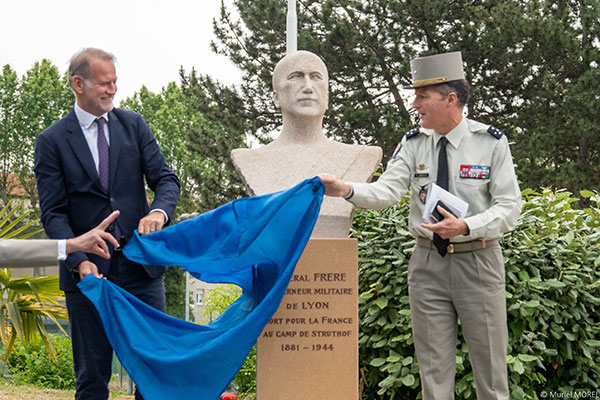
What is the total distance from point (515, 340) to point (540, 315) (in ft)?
0.82

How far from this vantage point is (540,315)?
16.7ft

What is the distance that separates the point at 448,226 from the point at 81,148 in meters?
1.82

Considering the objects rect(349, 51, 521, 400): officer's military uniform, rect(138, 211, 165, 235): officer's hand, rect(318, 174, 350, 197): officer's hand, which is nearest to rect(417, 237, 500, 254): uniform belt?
rect(349, 51, 521, 400): officer's military uniform

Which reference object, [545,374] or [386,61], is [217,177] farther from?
[545,374]

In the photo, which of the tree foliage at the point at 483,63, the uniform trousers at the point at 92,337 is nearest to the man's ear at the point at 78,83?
the uniform trousers at the point at 92,337

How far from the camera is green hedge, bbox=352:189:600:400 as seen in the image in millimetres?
5059

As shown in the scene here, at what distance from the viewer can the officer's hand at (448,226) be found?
3.46m

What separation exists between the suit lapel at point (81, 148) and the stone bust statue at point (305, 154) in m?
0.97

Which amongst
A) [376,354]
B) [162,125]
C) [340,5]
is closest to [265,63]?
[340,5]

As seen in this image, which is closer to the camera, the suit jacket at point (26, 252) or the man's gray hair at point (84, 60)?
the suit jacket at point (26, 252)

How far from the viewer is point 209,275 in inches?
153

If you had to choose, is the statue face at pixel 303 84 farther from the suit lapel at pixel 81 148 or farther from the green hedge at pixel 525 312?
the green hedge at pixel 525 312

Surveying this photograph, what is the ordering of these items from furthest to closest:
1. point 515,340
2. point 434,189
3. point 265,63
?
point 265,63 → point 515,340 → point 434,189

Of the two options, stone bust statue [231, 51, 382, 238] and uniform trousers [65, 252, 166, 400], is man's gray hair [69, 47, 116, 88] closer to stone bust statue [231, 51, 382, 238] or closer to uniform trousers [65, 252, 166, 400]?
uniform trousers [65, 252, 166, 400]
